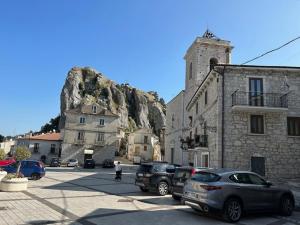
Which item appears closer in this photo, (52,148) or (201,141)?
(201,141)

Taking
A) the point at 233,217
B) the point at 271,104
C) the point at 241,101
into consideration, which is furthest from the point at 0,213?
the point at 271,104

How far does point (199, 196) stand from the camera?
367 inches

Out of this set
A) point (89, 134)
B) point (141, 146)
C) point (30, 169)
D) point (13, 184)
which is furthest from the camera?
point (141, 146)

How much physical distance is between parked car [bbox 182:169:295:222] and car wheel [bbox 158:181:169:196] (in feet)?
16.9

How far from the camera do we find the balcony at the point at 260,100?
20234 millimetres

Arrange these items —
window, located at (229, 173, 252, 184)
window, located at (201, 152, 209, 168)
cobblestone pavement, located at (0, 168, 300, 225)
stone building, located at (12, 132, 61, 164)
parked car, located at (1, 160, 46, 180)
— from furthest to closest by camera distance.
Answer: stone building, located at (12, 132, 61, 164), window, located at (201, 152, 209, 168), parked car, located at (1, 160, 46, 180), window, located at (229, 173, 252, 184), cobblestone pavement, located at (0, 168, 300, 225)

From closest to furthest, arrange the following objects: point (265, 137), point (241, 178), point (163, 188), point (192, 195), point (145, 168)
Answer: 1. point (192, 195)
2. point (241, 178)
3. point (163, 188)
4. point (145, 168)
5. point (265, 137)

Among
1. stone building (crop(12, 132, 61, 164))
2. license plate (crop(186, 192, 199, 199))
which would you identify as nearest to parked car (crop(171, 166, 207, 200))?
license plate (crop(186, 192, 199, 199))

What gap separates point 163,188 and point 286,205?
20.4 ft

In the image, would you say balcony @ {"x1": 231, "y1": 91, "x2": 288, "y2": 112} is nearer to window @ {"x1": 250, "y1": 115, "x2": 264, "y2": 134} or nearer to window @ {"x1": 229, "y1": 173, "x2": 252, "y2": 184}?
window @ {"x1": 250, "y1": 115, "x2": 264, "y2": 134}

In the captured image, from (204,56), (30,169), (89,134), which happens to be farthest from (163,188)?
(89,134)

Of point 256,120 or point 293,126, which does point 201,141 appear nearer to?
point 256,120

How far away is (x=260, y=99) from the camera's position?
67.7 feet

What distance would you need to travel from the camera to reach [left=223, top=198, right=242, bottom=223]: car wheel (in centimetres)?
910
